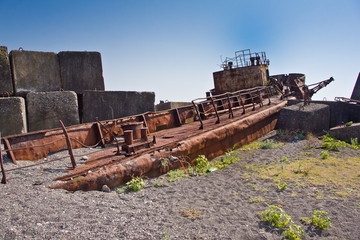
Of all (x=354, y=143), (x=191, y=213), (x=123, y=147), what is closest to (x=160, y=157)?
(x=123, y=147)

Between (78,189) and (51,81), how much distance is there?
13.1 ft

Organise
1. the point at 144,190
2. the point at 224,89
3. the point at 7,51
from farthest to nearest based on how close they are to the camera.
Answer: the point at 224,89 < the point at 7,51 < the point at 144,190

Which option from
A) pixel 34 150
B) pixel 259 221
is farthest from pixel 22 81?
pixel 259 221

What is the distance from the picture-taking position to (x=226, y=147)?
7242mm

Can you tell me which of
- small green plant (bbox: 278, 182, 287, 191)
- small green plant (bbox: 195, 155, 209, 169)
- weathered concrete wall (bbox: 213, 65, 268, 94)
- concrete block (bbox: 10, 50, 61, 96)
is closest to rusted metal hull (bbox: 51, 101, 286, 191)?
small green plant (bbox: 195, 155, 209, 169)

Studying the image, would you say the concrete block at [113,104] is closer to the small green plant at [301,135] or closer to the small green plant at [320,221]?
the small green plant at [301,135]

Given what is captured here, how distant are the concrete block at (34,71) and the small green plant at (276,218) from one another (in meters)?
5.85

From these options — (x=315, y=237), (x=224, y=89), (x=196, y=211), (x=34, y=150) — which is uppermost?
(x=224, y=89)

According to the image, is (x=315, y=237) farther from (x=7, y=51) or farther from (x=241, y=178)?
(x=7, y=51)

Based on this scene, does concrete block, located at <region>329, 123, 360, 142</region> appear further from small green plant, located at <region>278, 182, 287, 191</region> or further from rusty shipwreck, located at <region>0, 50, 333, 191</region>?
small green plant, located at <region>278, 182, 287, 191</region>

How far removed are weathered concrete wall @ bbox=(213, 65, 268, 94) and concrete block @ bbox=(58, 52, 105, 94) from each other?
36.2ft

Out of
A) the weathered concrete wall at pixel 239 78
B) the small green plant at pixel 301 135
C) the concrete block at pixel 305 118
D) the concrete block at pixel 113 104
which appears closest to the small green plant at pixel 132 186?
the concrete block at pixel 113 104

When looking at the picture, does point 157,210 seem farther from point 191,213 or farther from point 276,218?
point 276,218

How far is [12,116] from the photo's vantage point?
19.7 feet
